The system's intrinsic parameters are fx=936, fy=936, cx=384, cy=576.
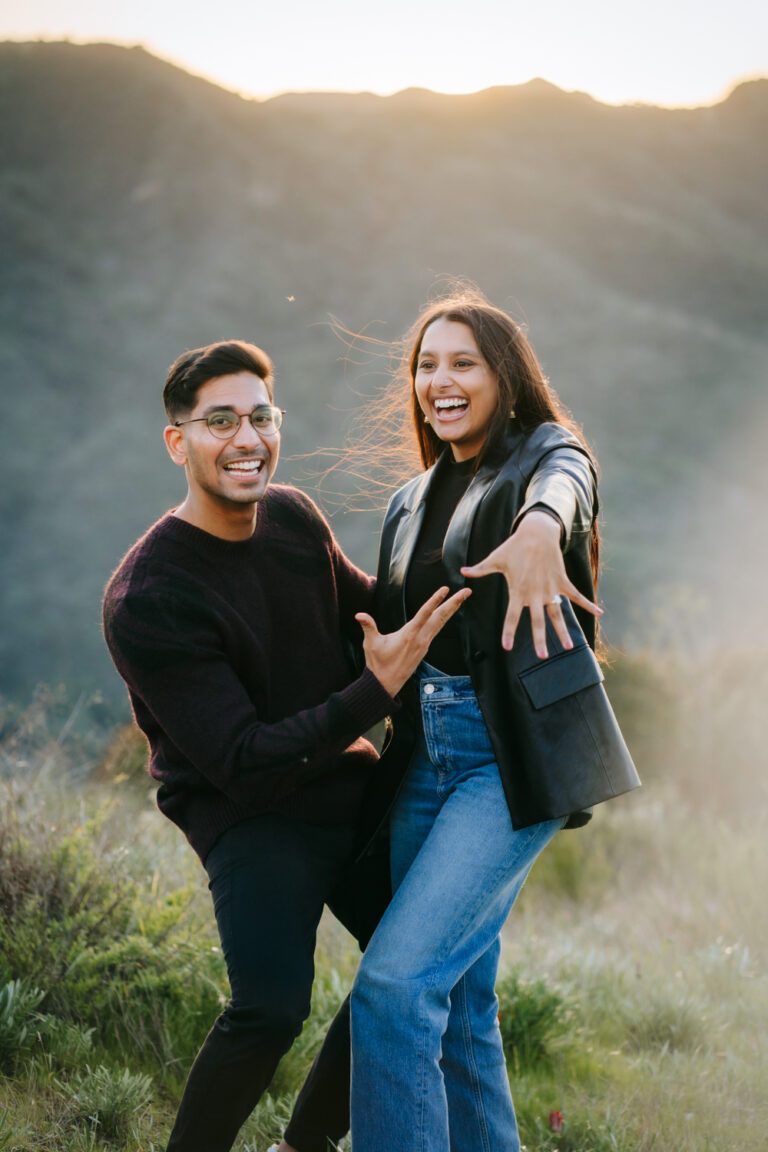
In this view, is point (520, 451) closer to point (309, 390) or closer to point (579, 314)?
point (309, 390)

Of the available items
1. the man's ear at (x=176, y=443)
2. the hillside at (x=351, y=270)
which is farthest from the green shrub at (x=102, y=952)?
the hillside at (x=351, y=270)

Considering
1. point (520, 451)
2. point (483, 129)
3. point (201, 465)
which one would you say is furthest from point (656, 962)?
point (483, 129)

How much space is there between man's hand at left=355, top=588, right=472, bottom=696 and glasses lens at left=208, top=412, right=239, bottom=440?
2.29ft

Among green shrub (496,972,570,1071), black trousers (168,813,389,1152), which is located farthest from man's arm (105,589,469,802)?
green shrub (496,972,570,1071)

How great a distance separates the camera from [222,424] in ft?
8.50

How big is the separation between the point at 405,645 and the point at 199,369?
100cm

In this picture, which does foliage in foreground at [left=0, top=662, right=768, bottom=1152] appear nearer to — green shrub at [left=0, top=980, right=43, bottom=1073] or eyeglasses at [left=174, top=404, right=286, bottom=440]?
green shrub at [left=0, top=980, right=43, bottom=1073]

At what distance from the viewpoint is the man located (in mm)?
2227

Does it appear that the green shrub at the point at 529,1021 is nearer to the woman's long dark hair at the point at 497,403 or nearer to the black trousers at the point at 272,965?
the black trousers at the point at 272,965

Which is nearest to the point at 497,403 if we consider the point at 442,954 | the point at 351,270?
the point at 442,954

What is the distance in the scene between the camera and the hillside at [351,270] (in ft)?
104

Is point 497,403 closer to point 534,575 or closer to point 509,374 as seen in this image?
point 509,374

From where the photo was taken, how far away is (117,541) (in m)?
29.2

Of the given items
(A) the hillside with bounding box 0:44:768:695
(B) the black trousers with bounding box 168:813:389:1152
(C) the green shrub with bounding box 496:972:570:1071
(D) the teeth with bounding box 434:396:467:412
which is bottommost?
(C) the green shrub with bounding box 496:972:570:1071
